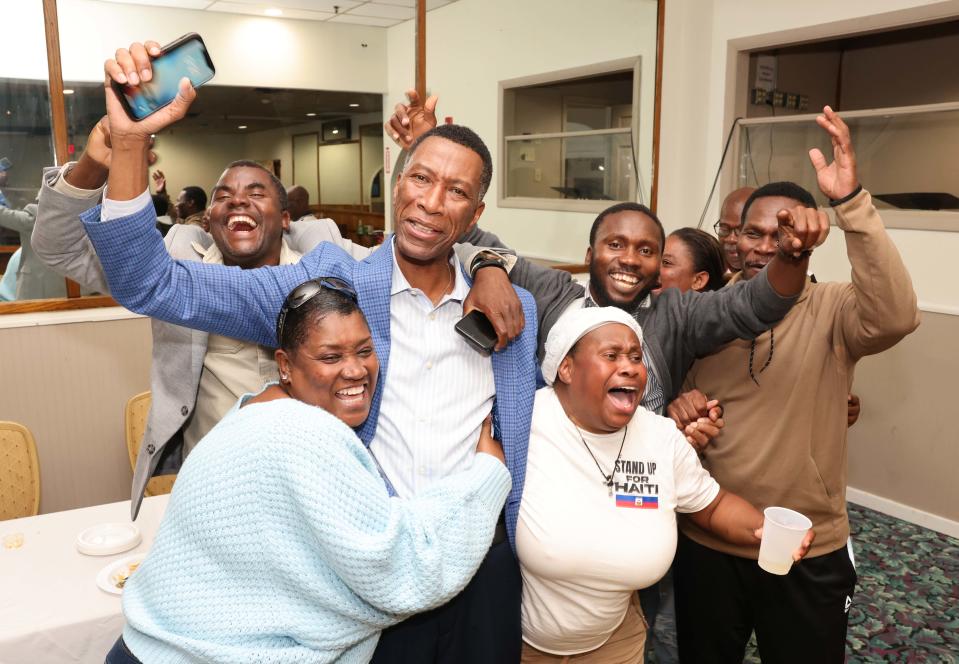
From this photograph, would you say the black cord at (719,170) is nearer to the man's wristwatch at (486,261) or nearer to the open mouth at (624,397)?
the man's wristwatch at (486,261)

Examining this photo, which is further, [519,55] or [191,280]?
[519,55]

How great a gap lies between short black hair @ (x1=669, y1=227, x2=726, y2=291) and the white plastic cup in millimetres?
1251

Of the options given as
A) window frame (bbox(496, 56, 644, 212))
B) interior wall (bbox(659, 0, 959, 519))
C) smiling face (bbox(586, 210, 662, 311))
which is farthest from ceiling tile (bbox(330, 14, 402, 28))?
smiling face (bbox(586, 210, 662, 311))

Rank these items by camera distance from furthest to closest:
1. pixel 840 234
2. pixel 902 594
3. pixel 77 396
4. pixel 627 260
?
pixel 840 234 → pixel 77 396 → pixel 902 594 → pixel 627 260

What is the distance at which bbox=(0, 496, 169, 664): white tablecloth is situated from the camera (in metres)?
1.63

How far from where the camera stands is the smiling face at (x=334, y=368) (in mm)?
1296

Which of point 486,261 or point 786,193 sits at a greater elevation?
point 786,193

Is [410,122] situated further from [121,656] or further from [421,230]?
[121,656]

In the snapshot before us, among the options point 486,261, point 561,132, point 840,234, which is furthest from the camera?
point 561,132

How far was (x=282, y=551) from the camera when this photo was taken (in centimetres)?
109

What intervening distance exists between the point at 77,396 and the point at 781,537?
11.2 ft

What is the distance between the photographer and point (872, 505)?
14.2ft

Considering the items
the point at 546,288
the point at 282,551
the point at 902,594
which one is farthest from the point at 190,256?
the point at 902,594

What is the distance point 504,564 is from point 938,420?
3.58 m
